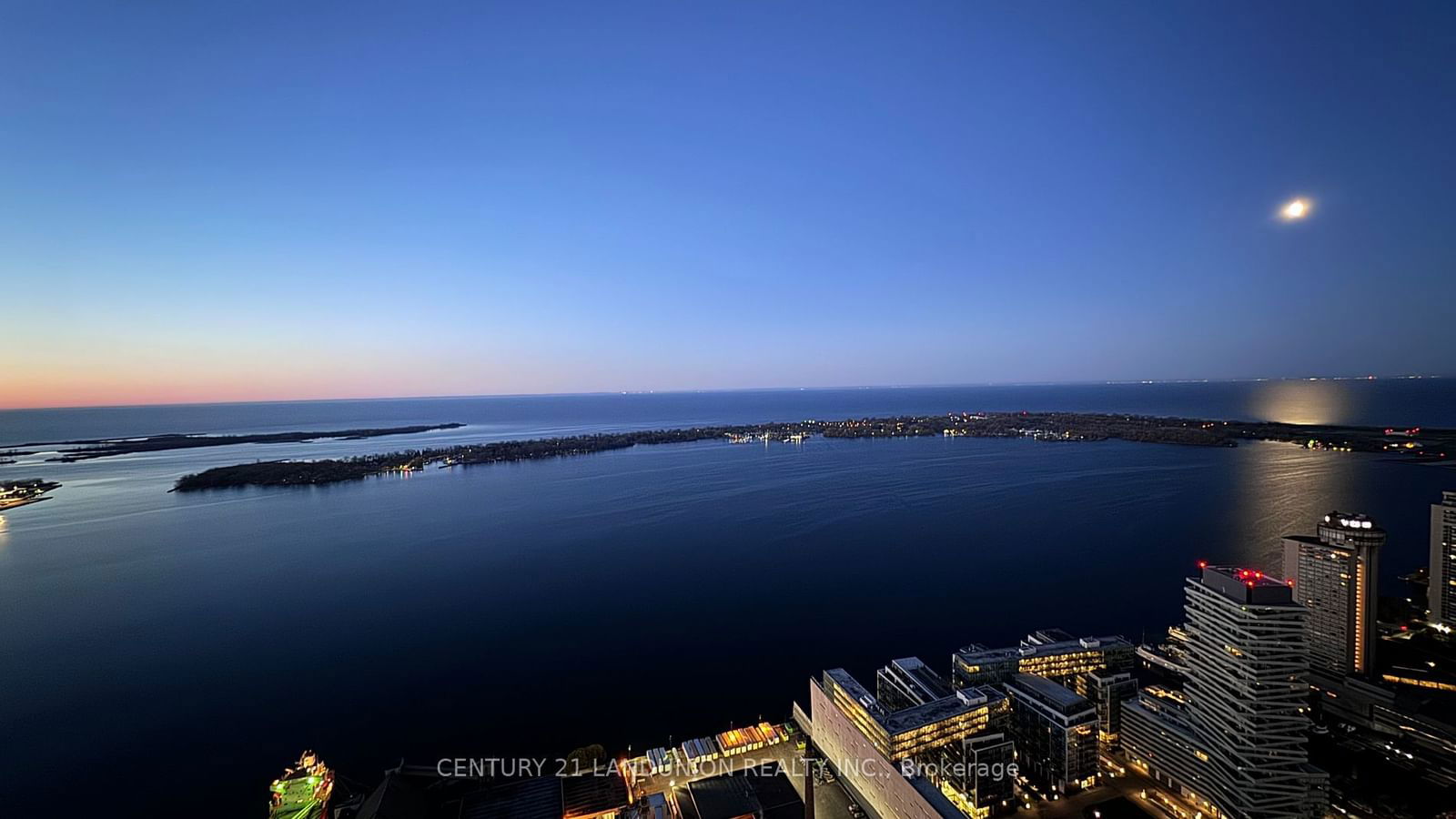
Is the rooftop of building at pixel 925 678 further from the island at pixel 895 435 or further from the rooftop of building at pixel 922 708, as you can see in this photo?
the island at pixel 895 435

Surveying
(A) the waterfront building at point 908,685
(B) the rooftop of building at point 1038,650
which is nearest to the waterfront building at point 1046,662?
(B) the rooftop of building at point 1038,650

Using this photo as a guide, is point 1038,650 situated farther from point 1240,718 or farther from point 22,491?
point 22,491

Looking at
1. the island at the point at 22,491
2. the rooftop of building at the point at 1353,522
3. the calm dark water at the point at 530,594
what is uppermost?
the rooftop of building at the point at 1353,522

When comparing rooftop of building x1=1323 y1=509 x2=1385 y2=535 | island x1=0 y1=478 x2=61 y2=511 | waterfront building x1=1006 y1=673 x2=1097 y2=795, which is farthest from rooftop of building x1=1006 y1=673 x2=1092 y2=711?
island x1=0 y1=478 x2=61 y2=511

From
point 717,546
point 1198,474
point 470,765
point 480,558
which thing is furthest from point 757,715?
point 1198,474

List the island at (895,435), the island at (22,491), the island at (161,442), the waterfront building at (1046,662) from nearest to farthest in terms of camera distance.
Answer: the waterfront building at (1046,662)
the island at (22,491)
the island at (895,435)
the island at (161,442)

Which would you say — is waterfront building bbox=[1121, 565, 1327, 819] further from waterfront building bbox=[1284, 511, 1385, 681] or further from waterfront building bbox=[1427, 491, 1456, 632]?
waterfront building bbox=[1427, 491, 1456, 632]
